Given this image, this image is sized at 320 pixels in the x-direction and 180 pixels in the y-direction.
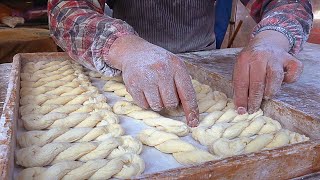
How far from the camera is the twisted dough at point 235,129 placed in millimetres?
1104

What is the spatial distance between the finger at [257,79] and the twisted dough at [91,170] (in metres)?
0.52

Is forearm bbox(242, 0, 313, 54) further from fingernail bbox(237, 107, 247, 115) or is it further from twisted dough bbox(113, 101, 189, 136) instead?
twisted dough bbox(113, 101, 189, 136)

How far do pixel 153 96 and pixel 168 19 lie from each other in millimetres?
1075

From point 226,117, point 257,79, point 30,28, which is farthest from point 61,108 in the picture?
point 30,28

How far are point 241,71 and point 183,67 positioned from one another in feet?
0.83

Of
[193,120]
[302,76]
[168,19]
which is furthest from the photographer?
[168,19]

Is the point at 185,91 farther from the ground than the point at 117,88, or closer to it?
farther from the ground

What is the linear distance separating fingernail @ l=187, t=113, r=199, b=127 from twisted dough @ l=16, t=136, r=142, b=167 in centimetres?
20

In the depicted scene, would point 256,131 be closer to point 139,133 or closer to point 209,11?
point 139,133

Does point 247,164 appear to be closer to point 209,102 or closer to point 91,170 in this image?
point 91,170

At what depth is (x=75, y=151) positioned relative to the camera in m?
0.96

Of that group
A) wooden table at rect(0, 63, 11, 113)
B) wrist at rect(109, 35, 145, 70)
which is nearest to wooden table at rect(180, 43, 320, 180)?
wrist at rect(109, 35, 145, 70)

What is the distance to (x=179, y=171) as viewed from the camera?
708mm

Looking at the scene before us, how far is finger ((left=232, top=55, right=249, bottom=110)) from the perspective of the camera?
48.9 inches
